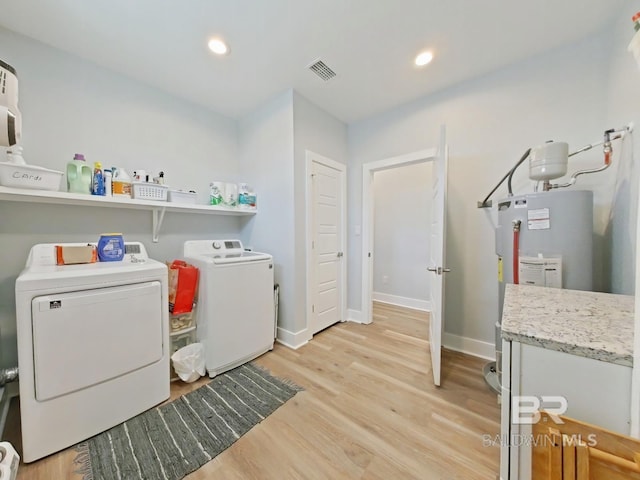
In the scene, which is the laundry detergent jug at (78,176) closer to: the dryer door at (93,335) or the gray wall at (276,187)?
the dryer door at (93,335)

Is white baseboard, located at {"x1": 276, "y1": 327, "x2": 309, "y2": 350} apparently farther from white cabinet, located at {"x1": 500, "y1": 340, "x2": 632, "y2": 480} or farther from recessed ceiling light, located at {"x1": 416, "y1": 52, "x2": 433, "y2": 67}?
recessed ceiling light, located at {"x1": 416, "y1": 52, "x2": 433, "y2": 67}

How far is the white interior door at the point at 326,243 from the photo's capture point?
2.53m

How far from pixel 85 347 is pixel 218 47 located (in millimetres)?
2214

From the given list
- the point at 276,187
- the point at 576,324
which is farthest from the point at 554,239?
the point at 276,187

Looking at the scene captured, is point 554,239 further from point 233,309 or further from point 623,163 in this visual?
point 233,309

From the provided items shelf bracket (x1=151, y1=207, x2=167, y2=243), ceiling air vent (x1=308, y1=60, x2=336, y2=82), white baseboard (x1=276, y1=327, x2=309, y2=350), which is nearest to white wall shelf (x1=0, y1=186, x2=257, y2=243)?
shelf bracket (x1=151, y1=207, x2=167, y2=243)

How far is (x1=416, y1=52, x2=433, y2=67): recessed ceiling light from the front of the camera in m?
1.83

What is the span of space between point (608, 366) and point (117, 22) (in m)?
2.90

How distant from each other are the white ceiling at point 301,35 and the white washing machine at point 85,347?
5.15 ft

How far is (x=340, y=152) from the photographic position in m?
2.90

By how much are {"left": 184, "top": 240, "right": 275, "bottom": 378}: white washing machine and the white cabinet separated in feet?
5.87

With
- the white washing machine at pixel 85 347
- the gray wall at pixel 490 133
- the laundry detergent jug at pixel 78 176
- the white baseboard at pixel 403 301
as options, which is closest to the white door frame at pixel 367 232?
the gray wall at pixel 490 133

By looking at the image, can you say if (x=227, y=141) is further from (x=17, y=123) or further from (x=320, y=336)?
(x=320, y=336)

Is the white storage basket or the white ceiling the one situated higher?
the white ceiling
